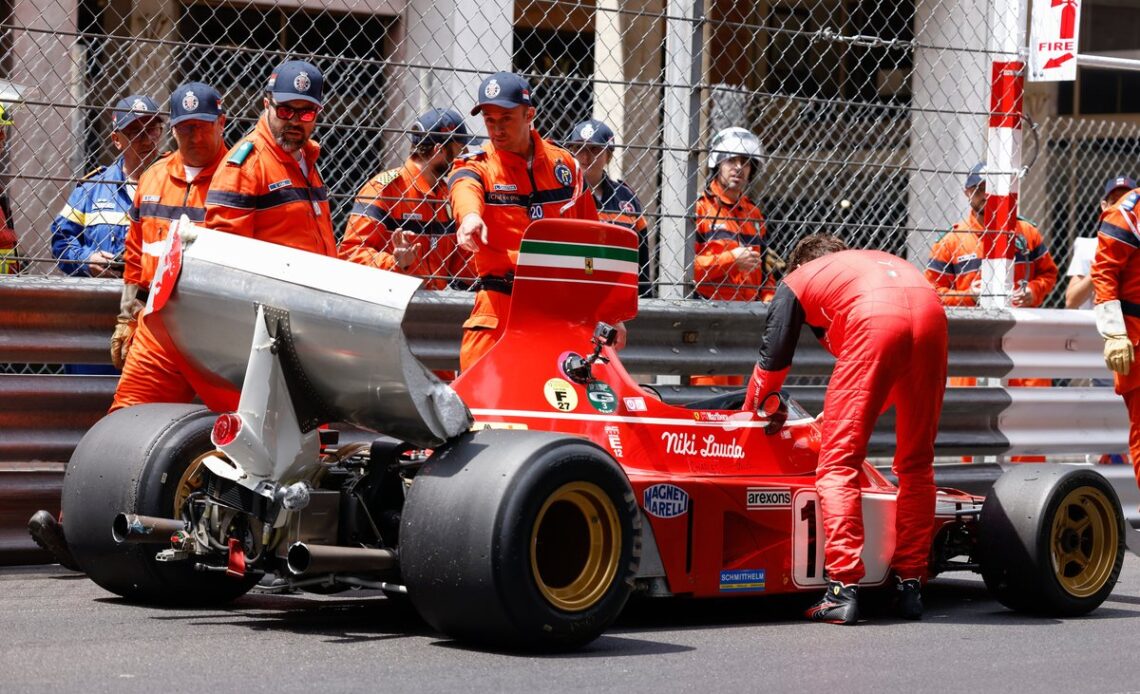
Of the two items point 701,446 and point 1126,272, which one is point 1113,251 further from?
point 701,446

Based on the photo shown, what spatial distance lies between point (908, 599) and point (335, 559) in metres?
2.27

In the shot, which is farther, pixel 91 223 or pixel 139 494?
pixel 91 223

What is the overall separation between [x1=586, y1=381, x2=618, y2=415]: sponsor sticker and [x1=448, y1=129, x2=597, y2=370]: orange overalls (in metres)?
0.95

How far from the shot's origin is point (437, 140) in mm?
8344

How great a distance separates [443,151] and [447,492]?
3439 mm

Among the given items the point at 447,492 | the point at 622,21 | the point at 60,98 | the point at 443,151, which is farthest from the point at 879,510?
the point at 622,21

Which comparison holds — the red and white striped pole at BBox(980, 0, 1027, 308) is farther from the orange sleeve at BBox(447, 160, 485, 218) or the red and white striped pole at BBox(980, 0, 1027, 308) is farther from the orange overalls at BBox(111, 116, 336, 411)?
the orange overalls at BBox(111, 116, 336, 411)

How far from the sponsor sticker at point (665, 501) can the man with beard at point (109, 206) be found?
294 centimetres

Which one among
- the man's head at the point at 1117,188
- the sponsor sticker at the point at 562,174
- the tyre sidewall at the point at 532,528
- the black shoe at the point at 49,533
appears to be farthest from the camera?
the man's head at the point at 1117,188

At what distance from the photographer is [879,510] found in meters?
6.47

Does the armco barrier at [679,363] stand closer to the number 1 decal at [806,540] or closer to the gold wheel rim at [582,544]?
the number 1 decal at [806,540]

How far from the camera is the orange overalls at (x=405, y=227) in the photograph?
790 cm

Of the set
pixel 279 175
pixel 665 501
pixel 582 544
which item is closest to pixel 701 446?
pixel 665 501

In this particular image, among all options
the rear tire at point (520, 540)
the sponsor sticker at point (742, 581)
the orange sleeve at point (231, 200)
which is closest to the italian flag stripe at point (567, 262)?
the rear tire at point (520, 540)
